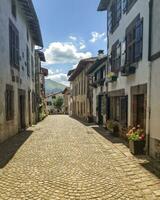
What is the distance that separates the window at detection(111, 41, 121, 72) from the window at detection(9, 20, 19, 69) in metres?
5.24

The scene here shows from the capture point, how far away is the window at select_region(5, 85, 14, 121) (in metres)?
11.5

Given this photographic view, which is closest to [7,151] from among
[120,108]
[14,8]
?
[120,108]

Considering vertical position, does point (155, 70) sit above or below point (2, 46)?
below

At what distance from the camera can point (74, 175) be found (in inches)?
232

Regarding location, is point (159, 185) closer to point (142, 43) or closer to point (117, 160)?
point (117, 160)

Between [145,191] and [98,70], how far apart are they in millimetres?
14820

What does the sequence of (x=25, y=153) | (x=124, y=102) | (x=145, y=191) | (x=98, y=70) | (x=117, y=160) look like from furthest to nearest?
(x=98, y=70) → (x=124, y=102) → (x=25, y=153) → (x=117, y=160) → (x=145, y=191)

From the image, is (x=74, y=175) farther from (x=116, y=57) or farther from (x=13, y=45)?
(x=13, y=45)

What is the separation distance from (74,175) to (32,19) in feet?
41.7

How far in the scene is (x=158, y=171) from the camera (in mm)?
6105

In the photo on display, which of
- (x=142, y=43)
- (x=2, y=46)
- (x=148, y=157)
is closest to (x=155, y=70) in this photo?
(x=142, y=43)

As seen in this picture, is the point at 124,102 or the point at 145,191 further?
the point at 124,102

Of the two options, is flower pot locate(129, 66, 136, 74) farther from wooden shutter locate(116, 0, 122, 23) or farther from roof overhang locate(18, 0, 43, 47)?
roof overhang locate(18, 0, 43, 47)

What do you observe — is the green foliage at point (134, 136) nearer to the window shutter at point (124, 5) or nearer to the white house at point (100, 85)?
the window shutter at point (124, 5)
